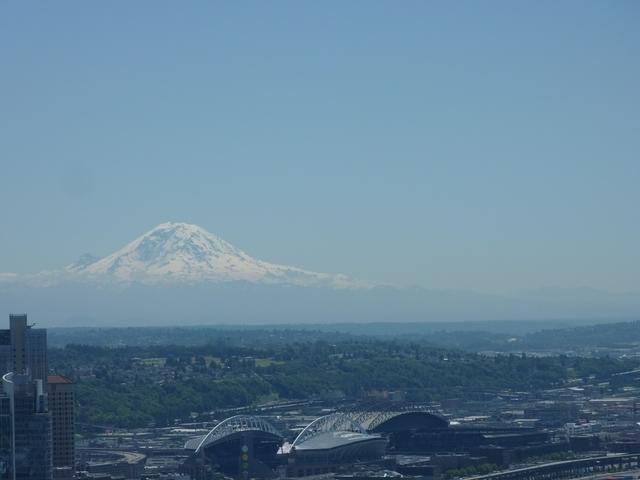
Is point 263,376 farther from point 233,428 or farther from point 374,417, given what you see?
point 233,428

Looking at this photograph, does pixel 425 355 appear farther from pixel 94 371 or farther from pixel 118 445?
pixel 118 445

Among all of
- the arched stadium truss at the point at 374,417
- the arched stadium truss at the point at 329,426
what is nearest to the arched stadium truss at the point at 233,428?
the arched stadium truss at the point at 329,426

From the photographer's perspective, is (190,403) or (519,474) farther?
(190,403)

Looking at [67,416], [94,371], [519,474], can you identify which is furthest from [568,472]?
[94,371]

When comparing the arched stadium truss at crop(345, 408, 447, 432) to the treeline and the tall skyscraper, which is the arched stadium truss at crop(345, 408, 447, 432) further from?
the tall skyscraper

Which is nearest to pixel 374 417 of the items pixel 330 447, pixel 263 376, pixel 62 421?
pixel 330 447

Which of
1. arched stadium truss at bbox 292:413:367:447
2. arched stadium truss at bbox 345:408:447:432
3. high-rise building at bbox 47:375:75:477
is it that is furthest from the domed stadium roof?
high-rise building at bbox 47:375:75:477
